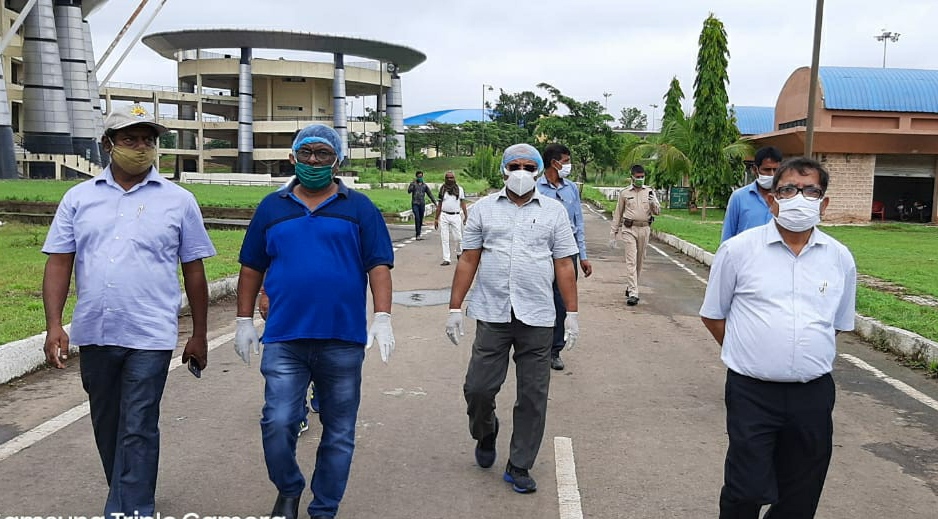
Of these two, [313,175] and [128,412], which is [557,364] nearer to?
[313,175]

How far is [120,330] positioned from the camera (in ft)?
12.2

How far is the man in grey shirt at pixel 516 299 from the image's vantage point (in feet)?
15.0

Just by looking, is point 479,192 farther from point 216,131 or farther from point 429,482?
point 429,482

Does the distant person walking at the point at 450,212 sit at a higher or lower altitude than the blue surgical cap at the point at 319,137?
lower

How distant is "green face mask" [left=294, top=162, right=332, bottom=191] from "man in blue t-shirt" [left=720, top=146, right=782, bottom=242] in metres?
3.48

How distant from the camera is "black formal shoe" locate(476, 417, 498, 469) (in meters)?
4.83

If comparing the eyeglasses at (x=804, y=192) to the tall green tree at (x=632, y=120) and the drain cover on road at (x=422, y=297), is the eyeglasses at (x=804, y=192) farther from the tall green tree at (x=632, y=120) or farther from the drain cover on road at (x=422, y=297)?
the tall green tree at (x=632, y=120)

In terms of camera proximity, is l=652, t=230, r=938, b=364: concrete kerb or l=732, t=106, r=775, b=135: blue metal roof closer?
l=652, t=230, r=938, b=364: concrete kerb

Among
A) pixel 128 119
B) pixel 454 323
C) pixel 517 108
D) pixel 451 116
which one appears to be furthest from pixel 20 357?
pixel 451 116

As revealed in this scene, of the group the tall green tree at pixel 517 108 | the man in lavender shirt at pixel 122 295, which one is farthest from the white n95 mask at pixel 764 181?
the tall green tree at pixel 517 108

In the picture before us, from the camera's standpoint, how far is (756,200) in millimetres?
6367

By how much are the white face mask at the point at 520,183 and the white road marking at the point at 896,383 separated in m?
3.91

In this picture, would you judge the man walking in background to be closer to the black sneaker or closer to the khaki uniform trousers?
the black sneaker

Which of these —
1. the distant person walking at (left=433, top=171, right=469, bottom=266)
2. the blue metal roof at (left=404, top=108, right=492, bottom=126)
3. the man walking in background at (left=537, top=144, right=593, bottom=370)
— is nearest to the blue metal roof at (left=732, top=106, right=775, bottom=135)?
the distant person walking at (left=433, top=171, right=469, bottom=266)
